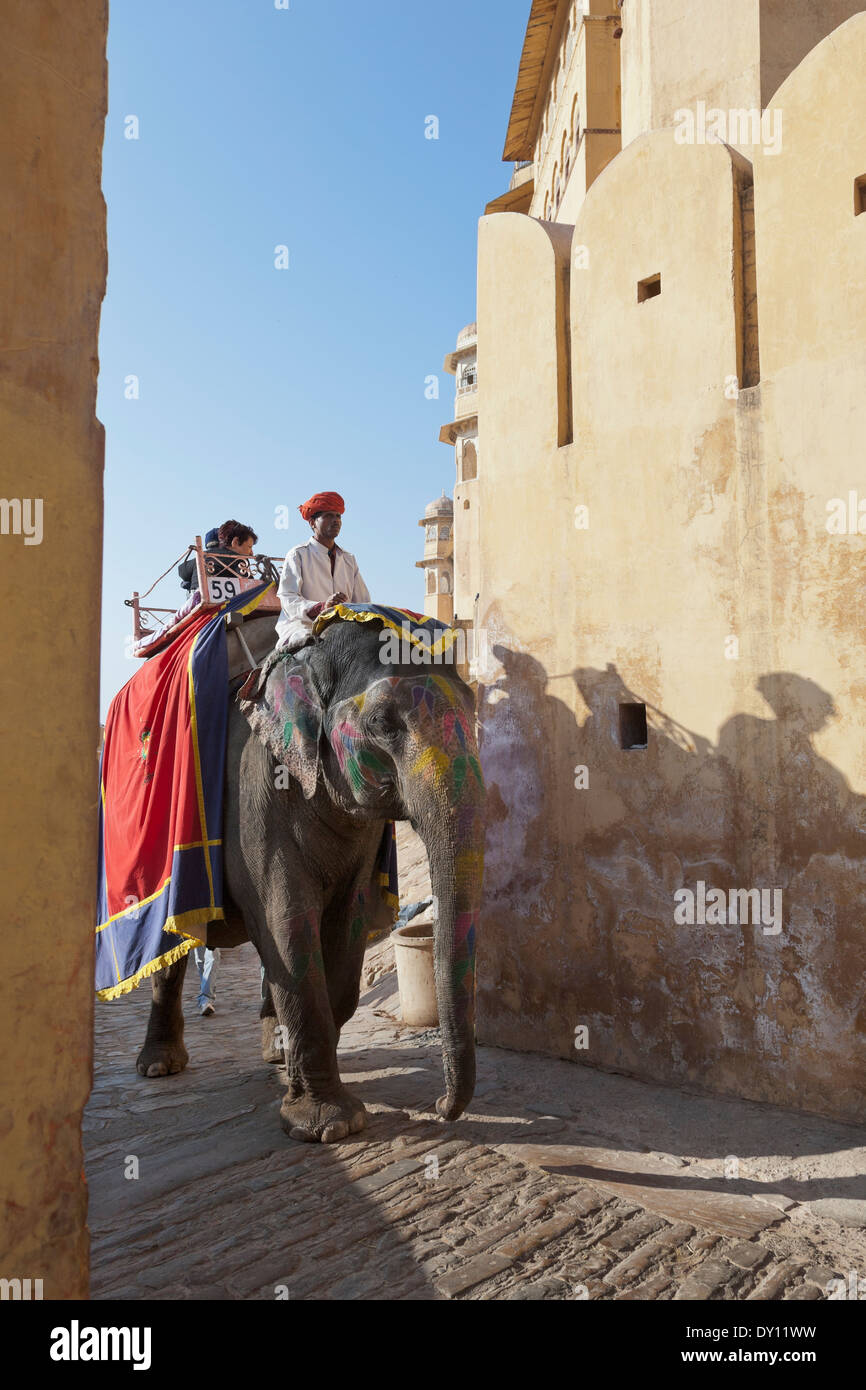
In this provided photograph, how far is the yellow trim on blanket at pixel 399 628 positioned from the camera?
4.68m

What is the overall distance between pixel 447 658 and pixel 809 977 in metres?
2.56

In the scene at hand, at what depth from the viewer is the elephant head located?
4.11m

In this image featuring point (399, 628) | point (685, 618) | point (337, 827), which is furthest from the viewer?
point (685, 618)

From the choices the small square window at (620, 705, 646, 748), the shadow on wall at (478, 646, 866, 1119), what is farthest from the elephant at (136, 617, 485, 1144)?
the small square window at (620, 705, 646, 748)

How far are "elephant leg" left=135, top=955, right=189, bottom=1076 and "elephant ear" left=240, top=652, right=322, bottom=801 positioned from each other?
2.02 meters

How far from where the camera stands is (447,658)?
4.69 m

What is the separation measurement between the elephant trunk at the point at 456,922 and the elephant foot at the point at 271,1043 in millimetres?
2465

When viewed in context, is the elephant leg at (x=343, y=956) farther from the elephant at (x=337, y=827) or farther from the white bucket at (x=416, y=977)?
the white bucket at (x=416, y=977)

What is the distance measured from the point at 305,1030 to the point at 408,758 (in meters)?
1.67

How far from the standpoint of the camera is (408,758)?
4.38m

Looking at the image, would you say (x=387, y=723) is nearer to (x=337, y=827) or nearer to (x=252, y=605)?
(x=337, y=827)

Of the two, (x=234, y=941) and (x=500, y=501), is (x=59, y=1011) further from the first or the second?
(x=500, y=501)

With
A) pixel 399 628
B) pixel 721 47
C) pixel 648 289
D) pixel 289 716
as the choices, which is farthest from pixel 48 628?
pixel 721 47
